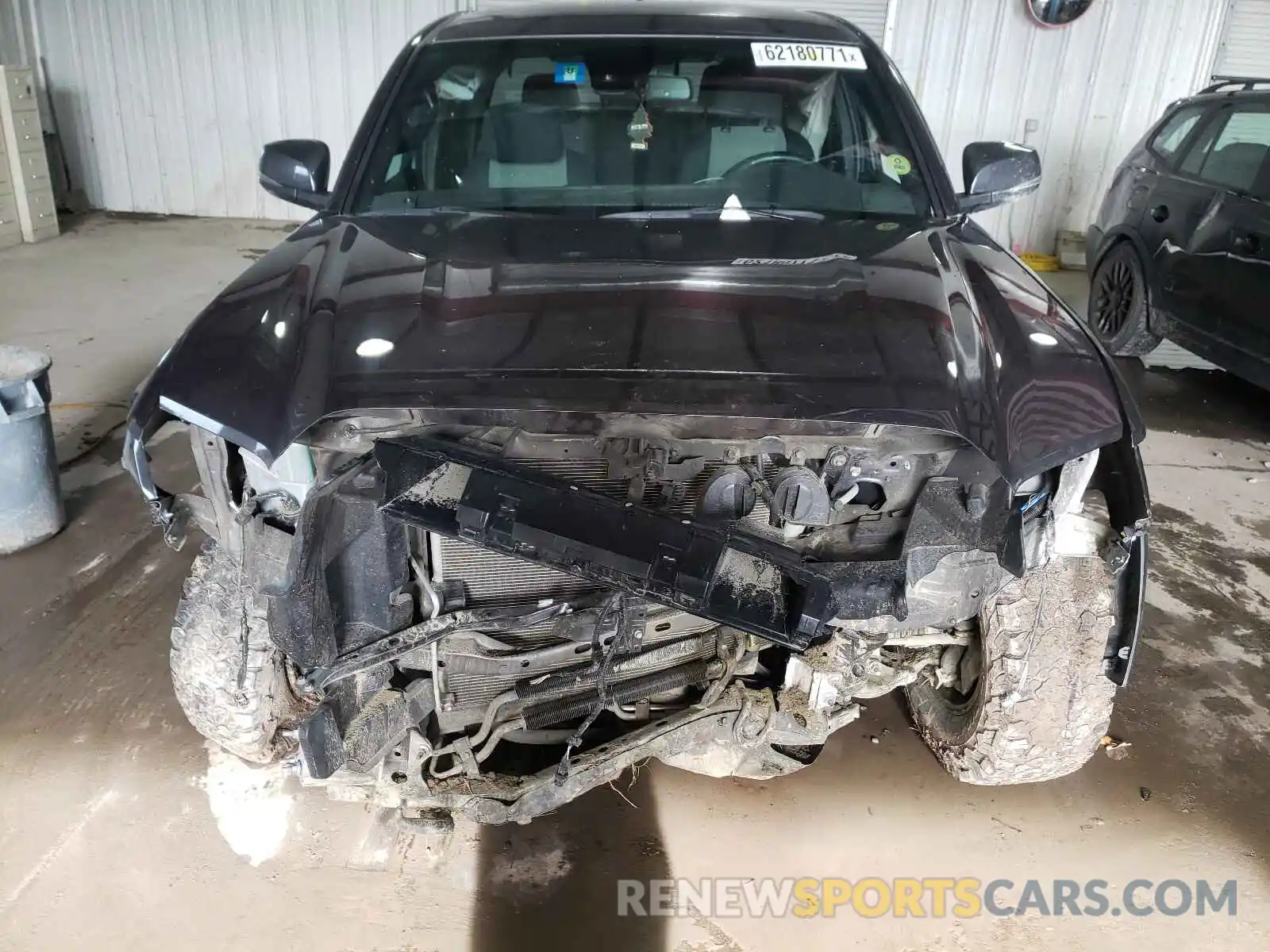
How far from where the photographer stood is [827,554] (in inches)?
61.3

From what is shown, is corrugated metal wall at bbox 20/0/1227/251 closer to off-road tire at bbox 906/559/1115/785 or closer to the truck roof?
the truck roof

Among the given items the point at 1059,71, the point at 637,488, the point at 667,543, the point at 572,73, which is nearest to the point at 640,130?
the point at 572,73

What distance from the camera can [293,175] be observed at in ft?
7.64

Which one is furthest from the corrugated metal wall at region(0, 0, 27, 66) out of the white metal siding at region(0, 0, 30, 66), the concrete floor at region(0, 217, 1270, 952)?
the concrete floor at region(0, 217, 1270, 952)

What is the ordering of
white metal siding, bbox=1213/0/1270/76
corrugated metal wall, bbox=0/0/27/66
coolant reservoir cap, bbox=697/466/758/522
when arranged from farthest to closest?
corrugated metal wall, bbox=0/0/27/66
white metal siding, bbox=1213/0/1270/76
coolant reservoir cap, bbox=697/466/758/522

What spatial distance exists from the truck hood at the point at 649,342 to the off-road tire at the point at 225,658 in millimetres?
513

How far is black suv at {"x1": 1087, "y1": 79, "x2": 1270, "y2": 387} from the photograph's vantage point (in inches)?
168

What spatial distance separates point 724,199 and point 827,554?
3.40ft

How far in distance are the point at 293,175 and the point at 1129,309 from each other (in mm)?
4769

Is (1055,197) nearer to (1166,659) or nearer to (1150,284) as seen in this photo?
(1150,284)

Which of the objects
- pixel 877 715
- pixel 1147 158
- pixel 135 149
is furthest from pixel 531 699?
pixel 135 149

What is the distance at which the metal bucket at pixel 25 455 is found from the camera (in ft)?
9.52

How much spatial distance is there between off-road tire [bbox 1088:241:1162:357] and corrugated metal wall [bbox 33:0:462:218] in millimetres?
5497

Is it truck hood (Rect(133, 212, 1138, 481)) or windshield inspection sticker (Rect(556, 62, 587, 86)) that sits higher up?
Answer: windshield inspection sticker (Rect(556, 62, 587, 86))
